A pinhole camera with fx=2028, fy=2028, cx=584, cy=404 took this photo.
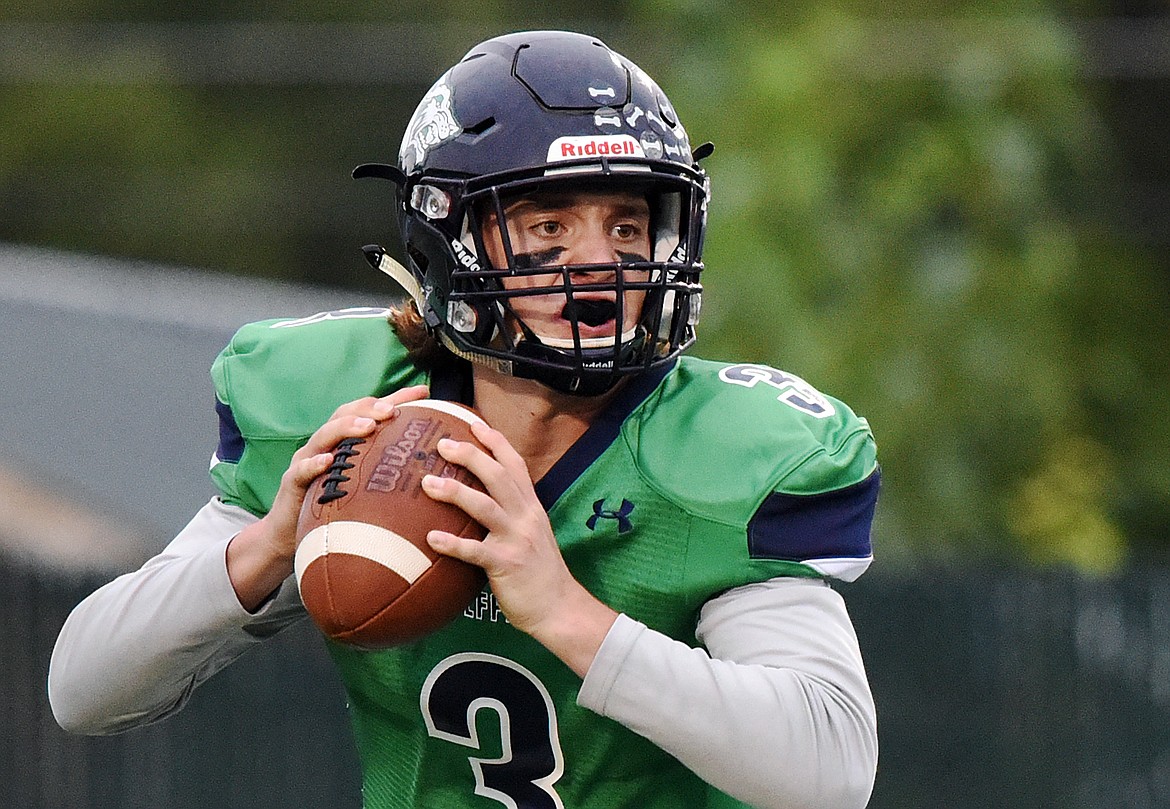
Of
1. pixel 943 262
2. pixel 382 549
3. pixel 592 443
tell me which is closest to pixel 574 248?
pixel 592 443

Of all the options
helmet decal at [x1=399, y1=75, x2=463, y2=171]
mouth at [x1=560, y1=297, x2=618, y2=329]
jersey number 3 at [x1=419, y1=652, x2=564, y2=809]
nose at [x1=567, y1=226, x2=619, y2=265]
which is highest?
helmet decal at [x1=399, y1=75, x2=463, y2=171]

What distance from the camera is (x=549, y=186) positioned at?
279cm

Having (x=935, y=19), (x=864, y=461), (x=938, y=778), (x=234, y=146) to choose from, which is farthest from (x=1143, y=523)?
(x=234, y=146)

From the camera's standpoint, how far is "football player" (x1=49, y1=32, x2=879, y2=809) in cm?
257

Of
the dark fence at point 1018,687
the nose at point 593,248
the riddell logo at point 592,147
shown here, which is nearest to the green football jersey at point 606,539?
the nose at point 593,248

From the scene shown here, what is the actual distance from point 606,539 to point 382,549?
35 centimetres

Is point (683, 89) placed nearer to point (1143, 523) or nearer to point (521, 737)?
point (1143, 523)

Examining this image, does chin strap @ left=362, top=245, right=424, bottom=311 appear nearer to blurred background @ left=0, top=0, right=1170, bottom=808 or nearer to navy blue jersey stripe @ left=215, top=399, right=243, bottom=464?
navy blue jersey stripe @ left=215, top=399, right=243, bottom=464

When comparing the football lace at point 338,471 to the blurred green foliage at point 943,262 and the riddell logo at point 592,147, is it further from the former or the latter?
the blurred green foliage at point 943,262

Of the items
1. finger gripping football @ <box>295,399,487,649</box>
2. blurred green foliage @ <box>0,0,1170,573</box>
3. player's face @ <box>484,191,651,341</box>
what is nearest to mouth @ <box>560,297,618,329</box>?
player's face @ <box>484,191,651,341</box>

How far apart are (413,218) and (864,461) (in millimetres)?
746

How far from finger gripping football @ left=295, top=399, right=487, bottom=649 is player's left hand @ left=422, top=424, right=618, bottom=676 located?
0.03 meters

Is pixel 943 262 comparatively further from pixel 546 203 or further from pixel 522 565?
pixel 522 565

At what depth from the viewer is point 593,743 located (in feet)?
9.15
